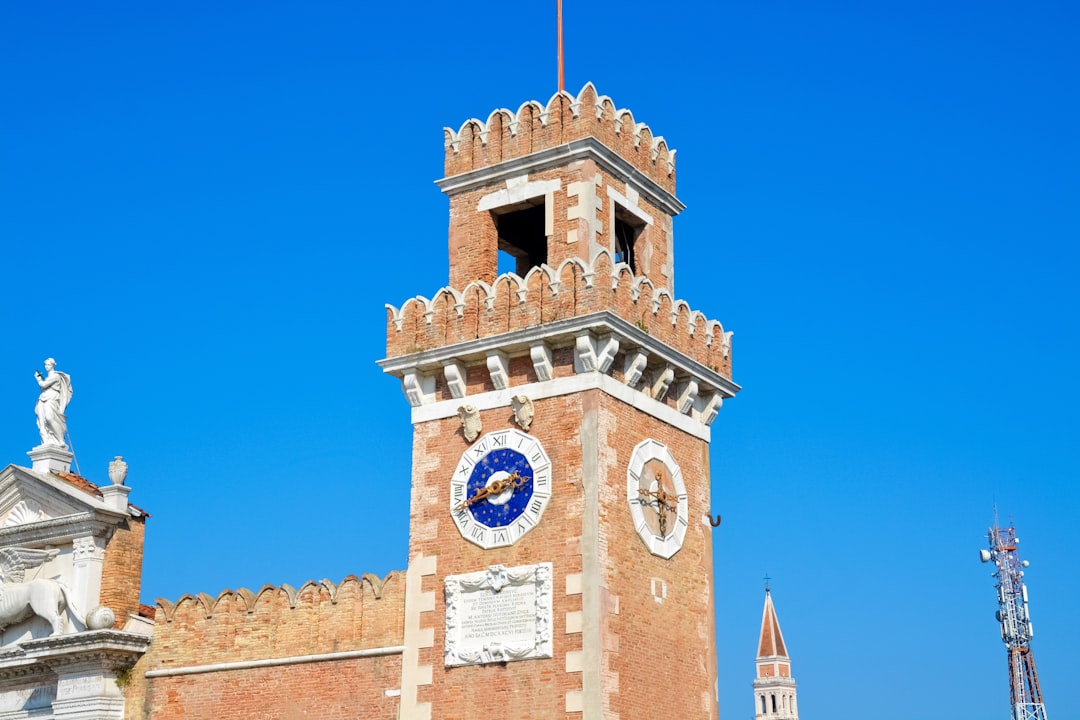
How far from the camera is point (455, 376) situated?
2661 cm

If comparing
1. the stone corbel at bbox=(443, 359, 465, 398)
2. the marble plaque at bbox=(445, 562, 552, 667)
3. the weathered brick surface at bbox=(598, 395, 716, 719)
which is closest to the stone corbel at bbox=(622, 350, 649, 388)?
the weathered brick surface at bbox=(598, 395, 716, 719)

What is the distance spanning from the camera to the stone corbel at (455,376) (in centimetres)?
2659

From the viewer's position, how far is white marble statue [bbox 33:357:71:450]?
108 ft

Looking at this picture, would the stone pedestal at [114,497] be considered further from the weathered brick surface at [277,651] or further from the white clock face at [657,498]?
the white clock face at [657,498]

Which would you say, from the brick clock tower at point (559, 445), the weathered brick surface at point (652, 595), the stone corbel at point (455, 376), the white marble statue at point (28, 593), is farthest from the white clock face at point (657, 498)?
the white marble statue at point (28, 593)

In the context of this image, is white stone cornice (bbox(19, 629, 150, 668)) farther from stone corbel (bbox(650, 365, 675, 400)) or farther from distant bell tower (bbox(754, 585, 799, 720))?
distant bell tower (bbox(754, 585, 799, 720))

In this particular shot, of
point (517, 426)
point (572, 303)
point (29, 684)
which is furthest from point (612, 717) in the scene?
point (29, 684)

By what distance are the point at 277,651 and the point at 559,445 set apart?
7.13m

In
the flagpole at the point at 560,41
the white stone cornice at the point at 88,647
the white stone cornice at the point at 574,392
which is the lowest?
the white stone cornice at the point at 88,647

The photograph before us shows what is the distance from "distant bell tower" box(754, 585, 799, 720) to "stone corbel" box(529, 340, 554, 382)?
121126mm

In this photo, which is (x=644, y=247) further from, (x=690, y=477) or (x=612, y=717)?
(x=612, y=717)

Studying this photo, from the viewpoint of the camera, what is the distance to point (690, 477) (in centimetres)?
2755

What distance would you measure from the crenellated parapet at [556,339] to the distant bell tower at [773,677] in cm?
11893

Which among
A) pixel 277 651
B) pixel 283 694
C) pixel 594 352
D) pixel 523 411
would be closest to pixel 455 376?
pixel 523 411
